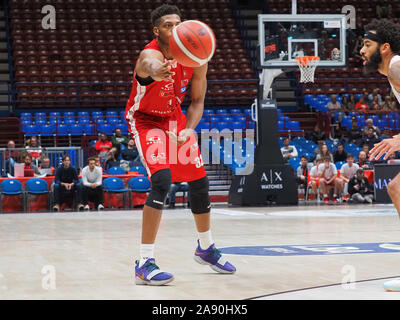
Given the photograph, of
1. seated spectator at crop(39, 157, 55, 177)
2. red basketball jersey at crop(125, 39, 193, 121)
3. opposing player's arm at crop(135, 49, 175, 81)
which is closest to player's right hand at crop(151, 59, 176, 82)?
opposing player's arm at crop(135, 49, 175, 81)

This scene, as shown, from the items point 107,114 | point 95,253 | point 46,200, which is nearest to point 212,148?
point 107,114

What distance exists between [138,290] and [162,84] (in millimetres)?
1512

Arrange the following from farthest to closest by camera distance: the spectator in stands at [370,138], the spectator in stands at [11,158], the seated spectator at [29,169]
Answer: the spectator in stands at [370,138]
the spectator in stands at [11,158]
the seated spectator at [29,169]

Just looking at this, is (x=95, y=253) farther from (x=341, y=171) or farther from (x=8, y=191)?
(x=341, y=171)

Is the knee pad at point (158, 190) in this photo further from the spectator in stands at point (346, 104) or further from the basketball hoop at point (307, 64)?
the spectator in stands at point (346, 104)

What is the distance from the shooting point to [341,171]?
16469 millimetres

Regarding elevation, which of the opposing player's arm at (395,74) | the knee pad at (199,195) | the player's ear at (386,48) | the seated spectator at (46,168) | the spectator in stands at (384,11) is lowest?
the seated spectator at (46,168)

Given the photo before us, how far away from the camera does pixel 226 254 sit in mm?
6406

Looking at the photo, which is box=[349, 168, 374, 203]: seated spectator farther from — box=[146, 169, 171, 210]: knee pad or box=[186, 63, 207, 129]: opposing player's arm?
box=[146, 169, 171, 210]: knee pad

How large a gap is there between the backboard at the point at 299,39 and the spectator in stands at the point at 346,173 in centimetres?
254

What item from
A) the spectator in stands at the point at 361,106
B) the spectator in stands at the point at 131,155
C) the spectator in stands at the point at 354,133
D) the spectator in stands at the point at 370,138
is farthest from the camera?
the spectator in stands at the point at 361,106

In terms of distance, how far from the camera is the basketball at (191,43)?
442 centimetres

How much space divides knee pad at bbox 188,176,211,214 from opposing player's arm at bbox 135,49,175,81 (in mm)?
959

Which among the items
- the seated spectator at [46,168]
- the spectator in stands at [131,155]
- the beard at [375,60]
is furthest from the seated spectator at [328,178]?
the beard at [375,60]
